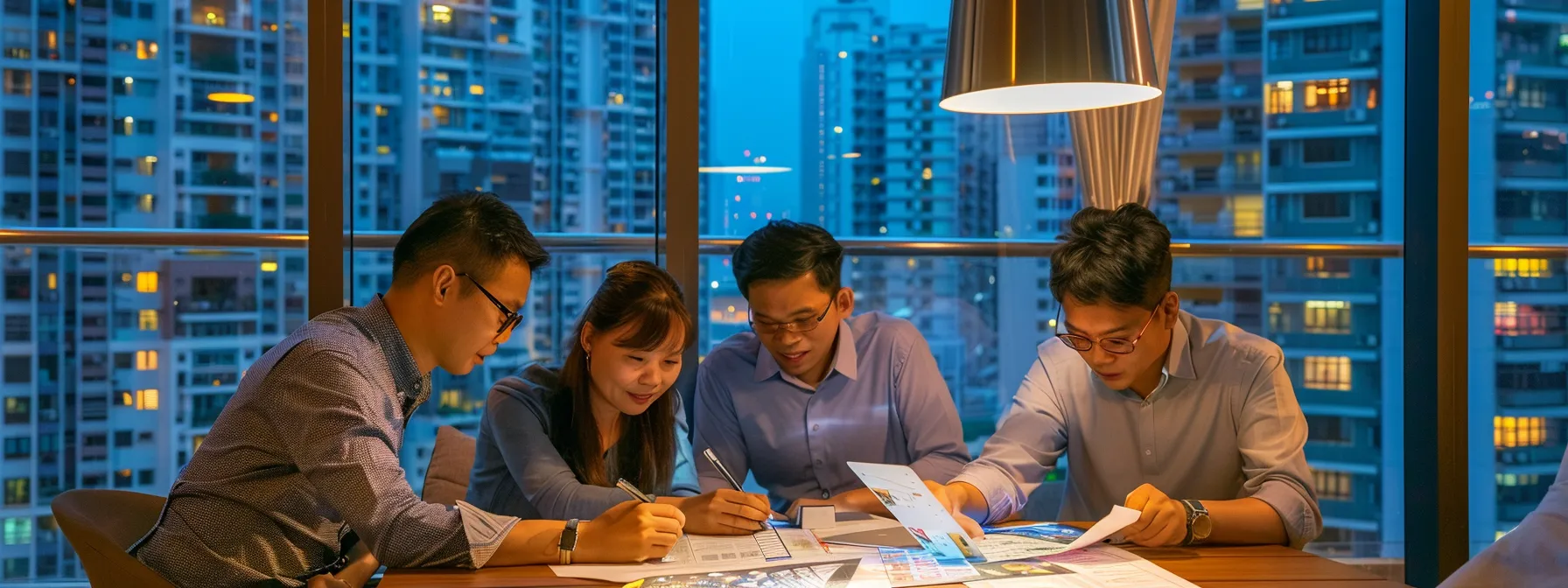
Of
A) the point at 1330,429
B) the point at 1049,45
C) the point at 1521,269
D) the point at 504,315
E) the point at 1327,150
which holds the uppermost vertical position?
the point at 1327,150

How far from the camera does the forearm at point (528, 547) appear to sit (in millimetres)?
1498

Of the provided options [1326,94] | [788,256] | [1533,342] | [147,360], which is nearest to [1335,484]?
[1533,342]

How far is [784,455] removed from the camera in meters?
2.37

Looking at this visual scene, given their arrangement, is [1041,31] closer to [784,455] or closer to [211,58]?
[784,455]

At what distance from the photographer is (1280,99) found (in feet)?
26.8

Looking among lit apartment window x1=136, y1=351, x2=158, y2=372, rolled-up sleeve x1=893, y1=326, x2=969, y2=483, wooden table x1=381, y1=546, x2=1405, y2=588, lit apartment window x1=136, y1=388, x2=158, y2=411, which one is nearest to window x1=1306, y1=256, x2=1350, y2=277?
rolled-up sleeve x1=893, y1=326, x2=969, y2=483

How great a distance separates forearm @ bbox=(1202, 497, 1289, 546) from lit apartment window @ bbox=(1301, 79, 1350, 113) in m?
6.91

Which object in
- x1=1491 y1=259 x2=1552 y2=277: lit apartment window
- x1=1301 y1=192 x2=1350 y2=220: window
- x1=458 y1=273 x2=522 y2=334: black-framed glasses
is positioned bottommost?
x1=458 y1=273 x2=522 y2=334: black-framed glasses

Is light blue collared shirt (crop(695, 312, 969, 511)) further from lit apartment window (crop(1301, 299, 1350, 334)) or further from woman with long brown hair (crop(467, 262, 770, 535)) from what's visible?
lit apartment window (crop(1301, 299, 1350, 334))

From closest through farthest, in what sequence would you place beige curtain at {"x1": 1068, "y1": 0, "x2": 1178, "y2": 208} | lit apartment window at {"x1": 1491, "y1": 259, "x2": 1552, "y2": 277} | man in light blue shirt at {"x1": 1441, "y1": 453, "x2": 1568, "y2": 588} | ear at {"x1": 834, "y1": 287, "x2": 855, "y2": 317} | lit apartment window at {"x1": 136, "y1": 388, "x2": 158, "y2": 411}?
man in light blue shirt at {"x1": 1441, "y1": 453, "x2": 1568, "y2": 588} → ear at {"x1": 834, "y1": 287, "x2": 855, "y2": 317} → beige curtain at {"x1": 1068, "y1": 0, "x2": 1178, "y2": 208} → lit apartment window at {"x1": 1491, "y1": 259, "x2": 1552, "y2": 277} → lit apartment window at {"x1": 136, "y1": 388, "x2": 158, "y2": 411}

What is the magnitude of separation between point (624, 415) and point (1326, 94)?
293 inches

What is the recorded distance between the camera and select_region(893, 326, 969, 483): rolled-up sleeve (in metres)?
2.30

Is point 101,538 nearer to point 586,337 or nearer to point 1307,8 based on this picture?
point 586,337

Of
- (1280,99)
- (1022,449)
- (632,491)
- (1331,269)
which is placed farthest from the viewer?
(1280,99)
